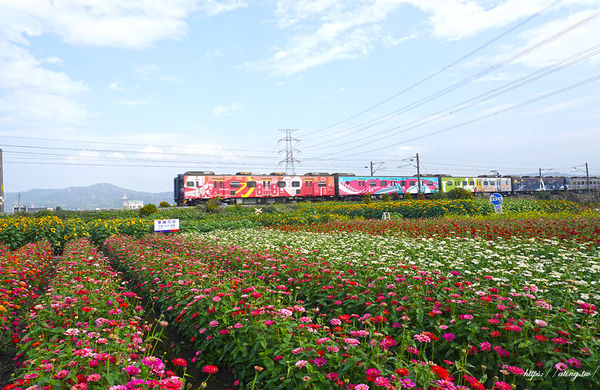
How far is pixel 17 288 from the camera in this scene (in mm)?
4785

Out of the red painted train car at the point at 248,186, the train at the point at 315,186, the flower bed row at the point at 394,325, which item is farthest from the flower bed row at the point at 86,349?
the train at the point at 315,186

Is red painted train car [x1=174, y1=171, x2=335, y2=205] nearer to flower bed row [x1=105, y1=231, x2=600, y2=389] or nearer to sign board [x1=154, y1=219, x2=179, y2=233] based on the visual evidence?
sign board [x1=154, y1=219, x2=179, y2=233]

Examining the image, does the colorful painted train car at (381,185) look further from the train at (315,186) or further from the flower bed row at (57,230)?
the flower bed row at (57,230)

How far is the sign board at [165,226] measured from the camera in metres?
11.2

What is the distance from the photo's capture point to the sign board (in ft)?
36.9

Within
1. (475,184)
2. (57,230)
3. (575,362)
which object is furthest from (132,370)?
(475,184)

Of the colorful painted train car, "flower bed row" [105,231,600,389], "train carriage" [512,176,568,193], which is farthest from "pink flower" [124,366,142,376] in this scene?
"train carriage" [512,176,568,193]

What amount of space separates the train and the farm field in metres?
22.3

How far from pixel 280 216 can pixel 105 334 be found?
13.8m

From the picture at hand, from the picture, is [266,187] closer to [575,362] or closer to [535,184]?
[575,362]

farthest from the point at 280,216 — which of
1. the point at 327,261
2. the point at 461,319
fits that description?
the point at 461,319

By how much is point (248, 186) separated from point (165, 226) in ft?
60.0

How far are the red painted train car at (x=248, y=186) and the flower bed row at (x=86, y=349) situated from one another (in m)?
23.7

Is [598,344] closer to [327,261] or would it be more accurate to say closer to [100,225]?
[327,261]
